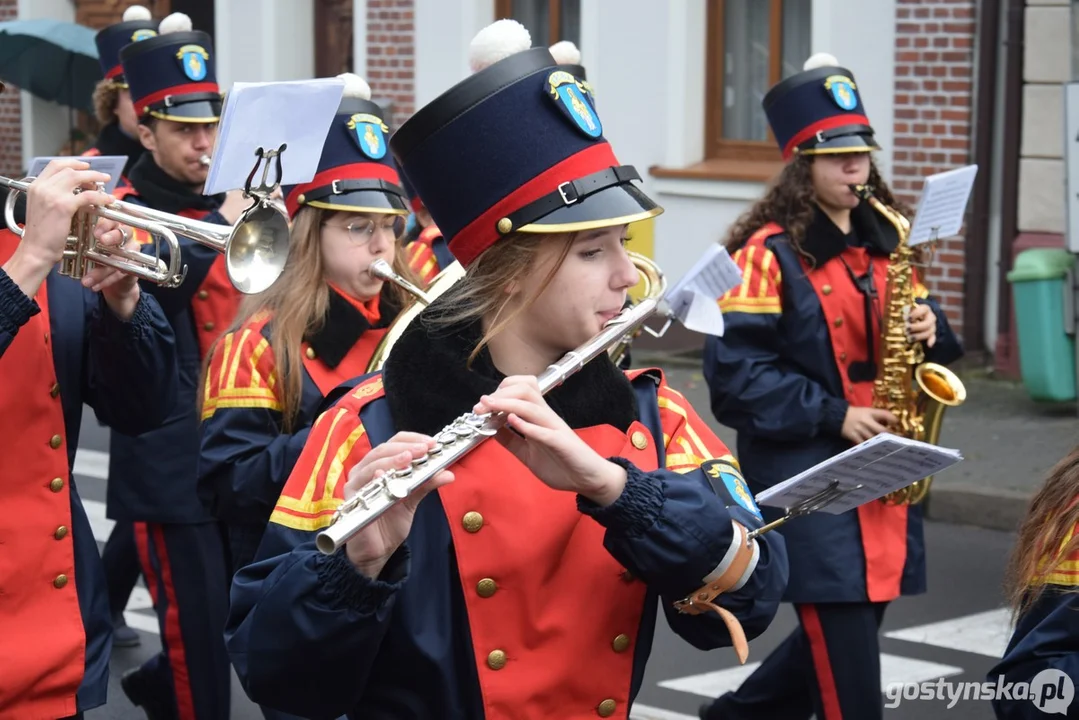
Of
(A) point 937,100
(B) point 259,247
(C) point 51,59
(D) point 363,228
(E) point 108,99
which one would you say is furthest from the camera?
(C) point 51,59

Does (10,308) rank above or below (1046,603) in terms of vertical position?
above

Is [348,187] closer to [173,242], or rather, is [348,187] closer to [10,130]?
[173,242]

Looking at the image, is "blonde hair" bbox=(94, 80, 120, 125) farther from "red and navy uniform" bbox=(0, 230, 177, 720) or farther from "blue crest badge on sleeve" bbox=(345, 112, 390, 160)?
"red and navy uniform" bbox=(0, 230, 177, 720)

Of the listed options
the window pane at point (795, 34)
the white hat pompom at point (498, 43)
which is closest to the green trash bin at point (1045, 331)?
the window pane at point (795, 34)

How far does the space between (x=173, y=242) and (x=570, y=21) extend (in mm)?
9674

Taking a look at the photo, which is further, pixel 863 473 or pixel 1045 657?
pixel 863 473

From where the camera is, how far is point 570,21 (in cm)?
1307

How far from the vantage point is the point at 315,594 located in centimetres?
254

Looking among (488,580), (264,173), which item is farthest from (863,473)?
(264,173)

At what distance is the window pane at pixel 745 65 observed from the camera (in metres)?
12.1

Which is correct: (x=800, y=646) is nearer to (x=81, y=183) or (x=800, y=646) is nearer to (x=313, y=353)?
(x=313, y=353)

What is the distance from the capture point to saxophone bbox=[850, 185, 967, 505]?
17.5ft

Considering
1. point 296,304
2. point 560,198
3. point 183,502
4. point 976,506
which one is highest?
Answer: point 560,198

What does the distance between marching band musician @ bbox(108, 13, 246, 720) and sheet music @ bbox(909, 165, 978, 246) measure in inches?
A: 82.0
